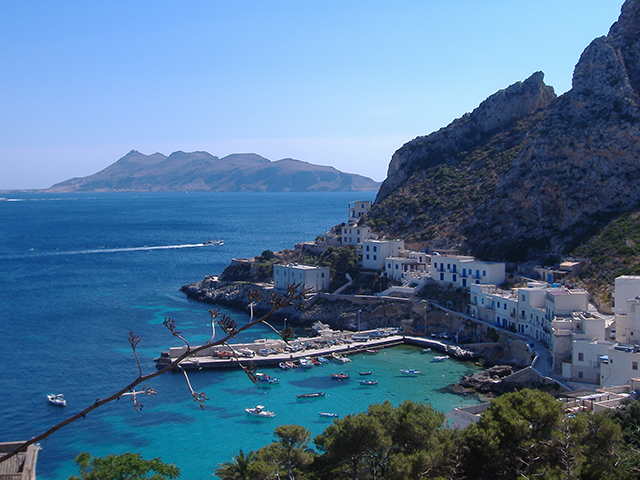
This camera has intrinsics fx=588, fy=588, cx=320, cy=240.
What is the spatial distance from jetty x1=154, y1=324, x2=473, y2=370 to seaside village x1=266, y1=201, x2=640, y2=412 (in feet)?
15.4

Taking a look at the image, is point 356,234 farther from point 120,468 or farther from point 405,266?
point 120,468

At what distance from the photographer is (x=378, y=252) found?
193 ft

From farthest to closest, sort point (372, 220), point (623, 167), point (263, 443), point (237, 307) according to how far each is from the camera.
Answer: point (372, 220), point (237, 307), point (623, 167), point (263, 443)

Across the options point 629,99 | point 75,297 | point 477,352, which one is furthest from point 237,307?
point 629,99

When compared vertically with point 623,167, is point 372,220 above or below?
below

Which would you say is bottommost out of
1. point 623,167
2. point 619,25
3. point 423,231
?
point 423,231

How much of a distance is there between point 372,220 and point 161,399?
41.8m

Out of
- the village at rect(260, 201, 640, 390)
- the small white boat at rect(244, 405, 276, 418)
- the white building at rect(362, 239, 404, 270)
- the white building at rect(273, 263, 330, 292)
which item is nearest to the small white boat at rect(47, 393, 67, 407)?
the small white boat at rect(244, 405, 276, 418)

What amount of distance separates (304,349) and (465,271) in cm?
1567

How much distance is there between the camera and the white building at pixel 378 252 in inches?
2319

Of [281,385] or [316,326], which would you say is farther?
[316,326]

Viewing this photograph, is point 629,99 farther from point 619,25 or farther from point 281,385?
point 281,385

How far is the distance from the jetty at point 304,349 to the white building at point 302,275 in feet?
28.2

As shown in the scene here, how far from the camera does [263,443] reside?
29281 mm
